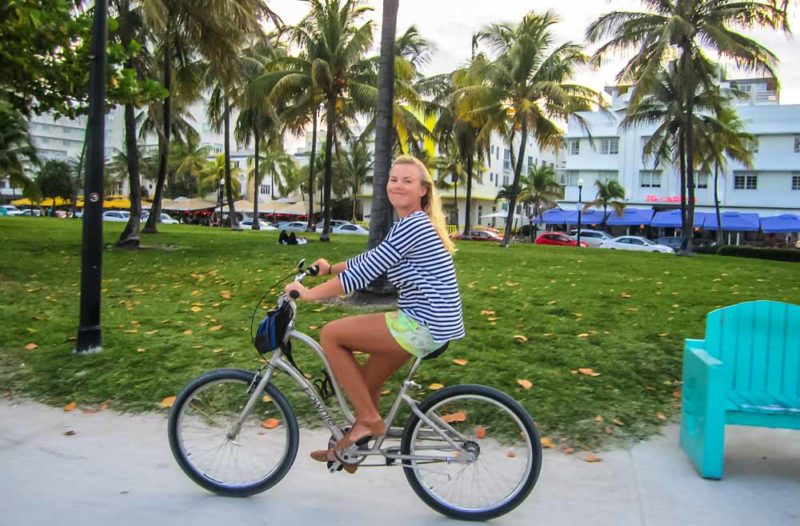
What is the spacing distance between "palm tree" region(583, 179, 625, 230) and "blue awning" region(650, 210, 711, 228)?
2.77 m

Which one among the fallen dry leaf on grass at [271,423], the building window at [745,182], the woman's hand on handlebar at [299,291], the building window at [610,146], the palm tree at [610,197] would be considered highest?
the building window at [610,146]

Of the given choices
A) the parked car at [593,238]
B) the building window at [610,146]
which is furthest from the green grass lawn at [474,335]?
the building window at [610,146]

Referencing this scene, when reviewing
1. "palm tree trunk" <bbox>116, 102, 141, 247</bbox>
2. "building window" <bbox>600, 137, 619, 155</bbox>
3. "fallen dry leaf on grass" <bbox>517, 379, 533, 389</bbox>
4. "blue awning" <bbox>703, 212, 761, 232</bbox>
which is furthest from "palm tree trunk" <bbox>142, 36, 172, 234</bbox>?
"building window" <bbox>600, 137, 619, 155</bbox>

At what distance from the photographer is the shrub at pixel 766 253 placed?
1163 inches

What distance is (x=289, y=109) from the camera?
85.9 ft

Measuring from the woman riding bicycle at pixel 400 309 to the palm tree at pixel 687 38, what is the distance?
22084 mm

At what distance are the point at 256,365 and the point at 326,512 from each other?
2.75 m

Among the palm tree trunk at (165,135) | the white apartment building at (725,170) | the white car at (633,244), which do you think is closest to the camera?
the palm tree trunk at (165,135)

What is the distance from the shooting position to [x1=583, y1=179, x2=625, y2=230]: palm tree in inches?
2014

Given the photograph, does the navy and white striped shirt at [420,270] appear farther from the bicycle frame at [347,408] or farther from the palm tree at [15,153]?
the palm tree at [15,153]

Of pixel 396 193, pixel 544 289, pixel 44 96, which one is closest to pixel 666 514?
pixel 396 193

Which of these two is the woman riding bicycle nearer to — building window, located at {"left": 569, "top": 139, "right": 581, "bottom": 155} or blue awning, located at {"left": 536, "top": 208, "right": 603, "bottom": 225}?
blue awning, located at {"left": 536, "top": 208, "right": 603, "bottom": 225}

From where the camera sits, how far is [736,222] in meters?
47.2

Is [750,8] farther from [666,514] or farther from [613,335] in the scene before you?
[666,514]
